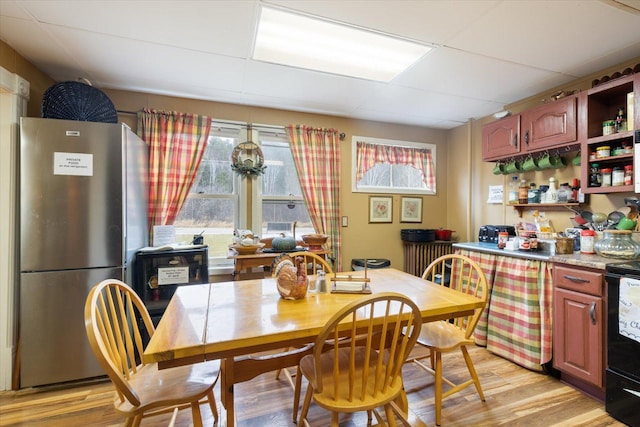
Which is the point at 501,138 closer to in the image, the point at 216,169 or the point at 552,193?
the point at 552,193

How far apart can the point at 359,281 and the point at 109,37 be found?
7.56 feet

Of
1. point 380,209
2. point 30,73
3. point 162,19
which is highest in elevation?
point 162,19

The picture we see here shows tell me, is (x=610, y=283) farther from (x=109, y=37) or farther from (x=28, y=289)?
(x=28, y=289)

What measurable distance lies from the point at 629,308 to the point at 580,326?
37 centimetres

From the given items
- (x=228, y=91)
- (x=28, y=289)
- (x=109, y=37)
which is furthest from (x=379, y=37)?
(x=28, y=289)

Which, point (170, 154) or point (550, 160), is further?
point (170, 154)

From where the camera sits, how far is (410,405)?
184cm

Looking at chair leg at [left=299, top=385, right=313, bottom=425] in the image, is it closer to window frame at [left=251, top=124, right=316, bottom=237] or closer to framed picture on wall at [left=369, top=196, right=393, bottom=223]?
window frame at [left=251, top=124, right=316, bottom=237]

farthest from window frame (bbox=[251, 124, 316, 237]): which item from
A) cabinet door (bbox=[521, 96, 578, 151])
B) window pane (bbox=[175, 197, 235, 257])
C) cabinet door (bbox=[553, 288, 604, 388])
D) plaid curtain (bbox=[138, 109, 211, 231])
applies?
cabinet door (bbox=[553, 288, 604, 388])

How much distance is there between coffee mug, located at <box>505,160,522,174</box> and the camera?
2975 mm

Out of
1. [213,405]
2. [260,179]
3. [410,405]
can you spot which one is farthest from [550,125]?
[213,405]

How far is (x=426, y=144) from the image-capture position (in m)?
3.93

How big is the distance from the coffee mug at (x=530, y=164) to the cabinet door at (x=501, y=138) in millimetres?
146

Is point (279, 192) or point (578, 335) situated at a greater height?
point (279, 192)
